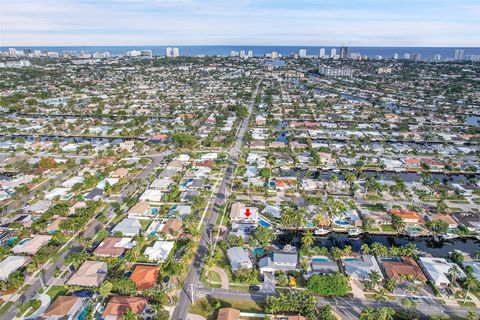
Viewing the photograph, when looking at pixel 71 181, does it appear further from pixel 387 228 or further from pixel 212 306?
pixel 387 228

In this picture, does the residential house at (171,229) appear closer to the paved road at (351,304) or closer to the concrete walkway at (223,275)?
the concrete walkway at (223,275)

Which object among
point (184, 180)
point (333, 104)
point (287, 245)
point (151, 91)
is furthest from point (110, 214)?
point (151, 91)

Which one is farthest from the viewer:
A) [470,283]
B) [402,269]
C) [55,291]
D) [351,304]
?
[402,269]

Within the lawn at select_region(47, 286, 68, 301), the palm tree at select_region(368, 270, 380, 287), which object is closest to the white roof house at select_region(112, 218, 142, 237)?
the lawn at select_region(47, 286, 68, 301)

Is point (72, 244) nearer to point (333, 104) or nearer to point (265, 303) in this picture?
point (265, 303)

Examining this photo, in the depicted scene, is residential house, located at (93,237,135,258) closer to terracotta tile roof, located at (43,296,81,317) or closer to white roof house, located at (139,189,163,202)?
terracotta tile roof, located at (43,296,81,317)

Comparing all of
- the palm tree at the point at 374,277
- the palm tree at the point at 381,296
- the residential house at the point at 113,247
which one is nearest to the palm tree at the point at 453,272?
the palm tree at the point at 374,277

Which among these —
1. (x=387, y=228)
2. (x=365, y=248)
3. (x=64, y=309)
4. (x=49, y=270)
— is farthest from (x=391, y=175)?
(x=49, y=270)
